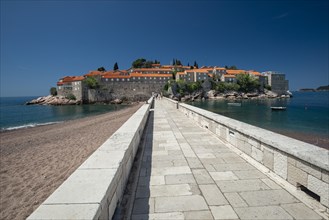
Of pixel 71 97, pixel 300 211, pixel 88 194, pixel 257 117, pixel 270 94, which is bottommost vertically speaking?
pixel 257 117

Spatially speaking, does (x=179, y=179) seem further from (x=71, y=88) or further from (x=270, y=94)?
(x=270, y=94)

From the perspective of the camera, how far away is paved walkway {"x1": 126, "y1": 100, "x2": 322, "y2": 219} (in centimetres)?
236

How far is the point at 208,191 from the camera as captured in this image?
2.88 meters

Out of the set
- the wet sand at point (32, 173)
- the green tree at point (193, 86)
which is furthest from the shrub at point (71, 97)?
the wet sand at point (32, 173)

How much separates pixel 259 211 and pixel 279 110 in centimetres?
4206

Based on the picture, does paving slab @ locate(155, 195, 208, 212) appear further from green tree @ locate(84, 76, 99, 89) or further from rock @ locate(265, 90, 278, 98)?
rock @ locate(265, 90, 278, 98)

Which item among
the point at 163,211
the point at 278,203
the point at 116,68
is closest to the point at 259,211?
the point at 278,203

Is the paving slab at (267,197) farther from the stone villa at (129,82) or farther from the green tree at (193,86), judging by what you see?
the green tree at (193,86)

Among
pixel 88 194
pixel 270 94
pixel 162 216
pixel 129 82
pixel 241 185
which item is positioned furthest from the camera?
pixel 270 94

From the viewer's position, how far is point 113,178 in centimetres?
212

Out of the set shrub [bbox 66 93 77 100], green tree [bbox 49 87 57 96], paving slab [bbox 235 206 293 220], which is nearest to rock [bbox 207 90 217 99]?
shrub [bbox 66 93 77 100]

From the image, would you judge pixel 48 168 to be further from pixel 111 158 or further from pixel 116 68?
pixel 116 68

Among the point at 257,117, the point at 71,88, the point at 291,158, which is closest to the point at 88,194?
the point at 291,158

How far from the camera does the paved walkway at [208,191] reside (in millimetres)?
2355
